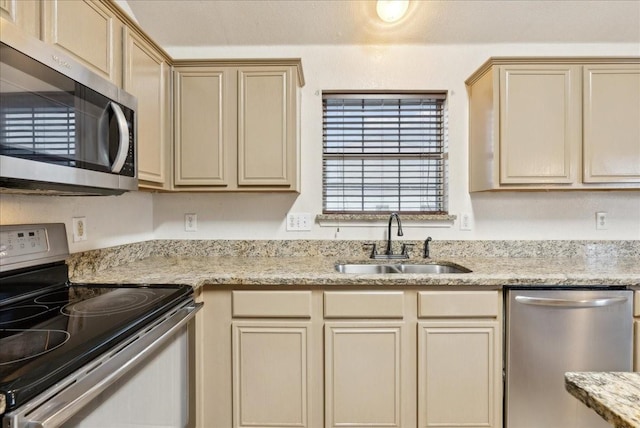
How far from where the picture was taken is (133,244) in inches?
83.0

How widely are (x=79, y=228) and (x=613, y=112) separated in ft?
9.93

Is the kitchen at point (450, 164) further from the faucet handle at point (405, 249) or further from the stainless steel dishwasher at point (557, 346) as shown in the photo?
the stainless steel dishwasher at point (557, 346)

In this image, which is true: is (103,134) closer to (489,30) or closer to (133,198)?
(133,198)

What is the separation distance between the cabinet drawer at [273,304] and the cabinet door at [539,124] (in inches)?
54.3

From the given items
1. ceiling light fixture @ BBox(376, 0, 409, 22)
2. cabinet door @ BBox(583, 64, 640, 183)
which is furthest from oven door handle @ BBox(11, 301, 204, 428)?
cabinet door @ BBox(583, 64, 640, 183)

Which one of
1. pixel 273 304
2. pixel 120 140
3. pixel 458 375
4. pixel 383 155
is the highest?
pixel 383 155

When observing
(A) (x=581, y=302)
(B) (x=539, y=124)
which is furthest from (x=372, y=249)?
(B) (x=539, y=124)

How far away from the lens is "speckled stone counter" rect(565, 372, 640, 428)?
545 millimetres

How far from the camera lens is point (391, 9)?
2080mm

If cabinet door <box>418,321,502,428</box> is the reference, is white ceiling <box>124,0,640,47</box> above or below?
above

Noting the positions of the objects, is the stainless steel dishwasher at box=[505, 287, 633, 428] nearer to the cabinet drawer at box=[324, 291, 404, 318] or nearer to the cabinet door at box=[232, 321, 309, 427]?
the cabinet drawer at box=[324, 291, 404, 318]

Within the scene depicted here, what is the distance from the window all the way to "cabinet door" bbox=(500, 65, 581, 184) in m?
0.48

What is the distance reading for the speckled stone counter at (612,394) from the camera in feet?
1.79

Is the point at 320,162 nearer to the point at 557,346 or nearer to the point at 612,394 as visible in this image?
the point at 557,346
